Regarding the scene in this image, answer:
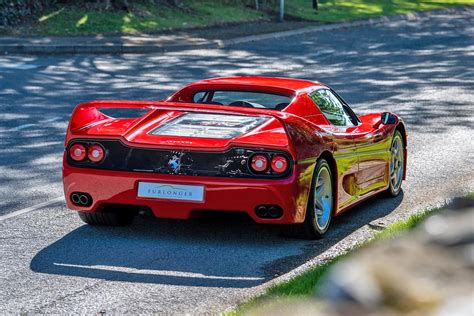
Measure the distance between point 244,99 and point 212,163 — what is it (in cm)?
159

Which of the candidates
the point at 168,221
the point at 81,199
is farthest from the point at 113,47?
the point at 81,199

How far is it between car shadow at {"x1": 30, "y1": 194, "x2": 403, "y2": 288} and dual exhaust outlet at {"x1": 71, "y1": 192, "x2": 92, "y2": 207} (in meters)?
0.25

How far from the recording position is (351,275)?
2.57 meters

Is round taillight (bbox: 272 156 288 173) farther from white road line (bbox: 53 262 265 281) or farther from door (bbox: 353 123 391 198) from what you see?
door (bbox: 353 123 391 198)

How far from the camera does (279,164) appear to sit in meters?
7.81

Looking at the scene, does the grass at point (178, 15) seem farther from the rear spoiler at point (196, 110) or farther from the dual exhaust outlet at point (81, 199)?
the dual exhaust outlet at point (81, 199)

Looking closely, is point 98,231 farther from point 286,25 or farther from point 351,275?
point 286,25

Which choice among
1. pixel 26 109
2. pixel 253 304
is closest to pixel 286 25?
pixel 26 109

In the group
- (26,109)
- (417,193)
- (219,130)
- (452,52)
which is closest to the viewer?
(219,130)

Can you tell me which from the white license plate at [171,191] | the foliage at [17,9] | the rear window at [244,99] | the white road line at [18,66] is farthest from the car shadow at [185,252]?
the foliage at [17,9]

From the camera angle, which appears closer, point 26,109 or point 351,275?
point 351,275

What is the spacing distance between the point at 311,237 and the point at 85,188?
1.60 metres

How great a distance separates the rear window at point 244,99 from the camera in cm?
913

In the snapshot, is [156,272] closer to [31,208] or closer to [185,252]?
[185,252]
